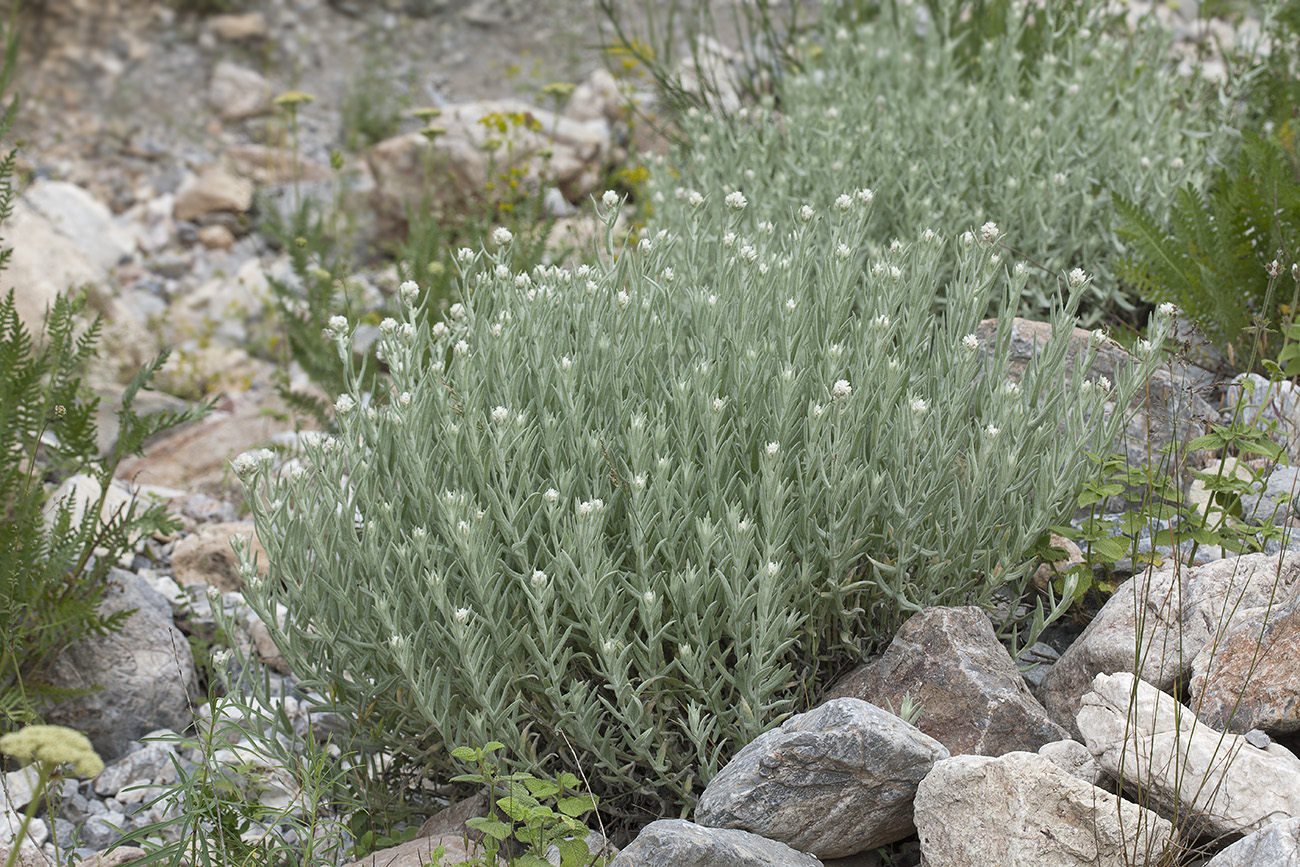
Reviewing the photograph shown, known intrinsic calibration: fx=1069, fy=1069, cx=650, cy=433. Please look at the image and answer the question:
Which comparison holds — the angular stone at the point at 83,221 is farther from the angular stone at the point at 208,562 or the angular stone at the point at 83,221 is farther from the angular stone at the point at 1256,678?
the angular stone at the point at 1256,678

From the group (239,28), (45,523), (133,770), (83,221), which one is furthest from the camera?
(239,28)

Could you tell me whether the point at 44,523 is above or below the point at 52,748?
below

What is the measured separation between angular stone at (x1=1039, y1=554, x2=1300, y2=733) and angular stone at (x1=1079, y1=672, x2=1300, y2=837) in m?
0.23

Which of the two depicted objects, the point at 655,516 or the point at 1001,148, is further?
the point at 1001,148

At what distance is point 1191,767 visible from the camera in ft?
6.49

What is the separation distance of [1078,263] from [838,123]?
3.67ft

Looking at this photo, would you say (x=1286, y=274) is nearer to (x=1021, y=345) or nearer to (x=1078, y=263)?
(x=1078, y=263)

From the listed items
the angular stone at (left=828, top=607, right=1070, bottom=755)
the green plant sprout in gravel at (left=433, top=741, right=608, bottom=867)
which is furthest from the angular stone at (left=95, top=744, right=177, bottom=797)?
the angular stone at (left=828, top=607, right=1070, bottom=755)

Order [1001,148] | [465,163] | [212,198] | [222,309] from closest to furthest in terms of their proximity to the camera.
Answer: [1001,148] → [222,309] → [465,163] → [212,198]

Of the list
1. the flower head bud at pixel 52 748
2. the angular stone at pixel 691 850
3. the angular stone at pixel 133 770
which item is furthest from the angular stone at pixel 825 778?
the angular stone at pixel 133 770

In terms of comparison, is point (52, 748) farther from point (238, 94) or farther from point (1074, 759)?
point (238, 94)

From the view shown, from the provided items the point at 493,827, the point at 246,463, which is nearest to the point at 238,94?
the point at 246,463

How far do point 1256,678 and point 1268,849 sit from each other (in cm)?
57

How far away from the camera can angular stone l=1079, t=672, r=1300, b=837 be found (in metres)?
1.92
